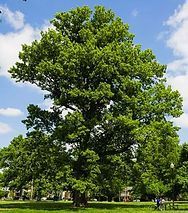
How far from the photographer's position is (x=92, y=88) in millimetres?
44156

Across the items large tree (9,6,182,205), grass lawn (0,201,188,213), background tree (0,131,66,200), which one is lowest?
grass lawn (0,201,188,213)

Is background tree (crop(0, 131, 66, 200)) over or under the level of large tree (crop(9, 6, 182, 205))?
under

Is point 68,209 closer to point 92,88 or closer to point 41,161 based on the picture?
point 41,161

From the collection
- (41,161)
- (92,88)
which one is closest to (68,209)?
(41,161)

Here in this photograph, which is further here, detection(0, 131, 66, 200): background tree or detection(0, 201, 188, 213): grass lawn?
detection(0, 131, 66, 200): background tree

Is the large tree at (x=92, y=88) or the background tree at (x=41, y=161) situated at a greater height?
the large tree at (x=92, y=88)

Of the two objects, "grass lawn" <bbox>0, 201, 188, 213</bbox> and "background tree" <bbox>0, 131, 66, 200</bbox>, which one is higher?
"background tree" <bbox>0, 131, 66, 200</bbox>

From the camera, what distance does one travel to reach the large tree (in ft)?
137

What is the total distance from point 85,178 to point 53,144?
191 inches

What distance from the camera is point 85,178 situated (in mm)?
41875

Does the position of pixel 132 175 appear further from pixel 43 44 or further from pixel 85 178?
pixel 43 44

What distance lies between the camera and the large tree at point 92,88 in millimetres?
41906

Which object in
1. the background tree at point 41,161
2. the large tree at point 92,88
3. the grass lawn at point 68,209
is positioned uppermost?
the large tree at point 92,88

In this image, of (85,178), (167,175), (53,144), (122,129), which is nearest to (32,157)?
(53,144)
